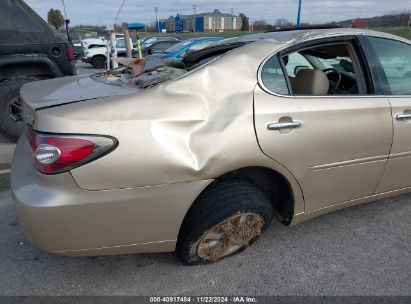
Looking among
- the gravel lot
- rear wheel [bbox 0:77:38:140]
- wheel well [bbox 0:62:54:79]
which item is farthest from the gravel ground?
wheel well [bbox 0:62:54:79]

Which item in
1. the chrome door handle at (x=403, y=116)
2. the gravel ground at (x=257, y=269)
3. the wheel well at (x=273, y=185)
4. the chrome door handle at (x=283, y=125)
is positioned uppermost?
the chrome door handle at (x=283, y=125)

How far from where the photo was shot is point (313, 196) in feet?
7.92

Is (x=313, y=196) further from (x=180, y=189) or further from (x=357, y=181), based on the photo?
(x=180, y=189)

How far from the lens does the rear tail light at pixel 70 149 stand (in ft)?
5.82

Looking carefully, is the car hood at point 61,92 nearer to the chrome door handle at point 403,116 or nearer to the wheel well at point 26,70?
the chrome door handle at point 403,116

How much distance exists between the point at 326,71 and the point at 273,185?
5.06 feet

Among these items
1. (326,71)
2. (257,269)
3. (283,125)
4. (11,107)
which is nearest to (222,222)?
(257,269)

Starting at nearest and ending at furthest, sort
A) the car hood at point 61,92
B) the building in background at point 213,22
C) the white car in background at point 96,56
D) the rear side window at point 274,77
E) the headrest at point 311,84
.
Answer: the car hood at point 61,92, the rear side window at point 274,77, the headrest at point 311,84, the white car in background at point 96,56, the building in background at point 213,22

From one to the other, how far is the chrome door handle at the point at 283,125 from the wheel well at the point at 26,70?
4.14 metres

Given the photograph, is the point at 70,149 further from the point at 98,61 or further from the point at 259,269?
the point at 98,61

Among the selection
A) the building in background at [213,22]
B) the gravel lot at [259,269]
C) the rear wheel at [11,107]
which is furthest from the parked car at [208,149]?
the building in background at [213,22]

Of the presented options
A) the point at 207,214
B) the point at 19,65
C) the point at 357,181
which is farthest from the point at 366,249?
the point at 19,65

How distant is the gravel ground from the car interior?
3.72 ft

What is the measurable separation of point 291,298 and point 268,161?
2.79ft
